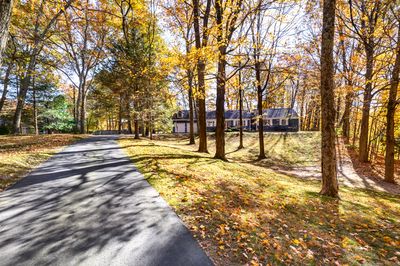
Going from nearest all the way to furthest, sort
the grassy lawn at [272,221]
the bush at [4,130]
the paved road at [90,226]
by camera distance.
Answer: the paved road at [90,226] < the grassy lawn at [272,221] < the bush at [4,130]

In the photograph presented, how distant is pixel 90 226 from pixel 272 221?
10.5 ft

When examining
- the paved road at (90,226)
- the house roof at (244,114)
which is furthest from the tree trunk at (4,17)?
the house roof at (244,114)

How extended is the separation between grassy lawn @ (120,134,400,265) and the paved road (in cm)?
39

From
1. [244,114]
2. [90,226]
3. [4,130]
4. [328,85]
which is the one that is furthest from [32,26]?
[244,114]

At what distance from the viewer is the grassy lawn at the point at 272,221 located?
302cm

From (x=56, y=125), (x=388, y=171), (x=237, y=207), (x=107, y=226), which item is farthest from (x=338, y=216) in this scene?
(x=56, y=125)

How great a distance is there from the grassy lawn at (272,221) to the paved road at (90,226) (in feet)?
1.28

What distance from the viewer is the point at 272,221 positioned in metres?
4.01

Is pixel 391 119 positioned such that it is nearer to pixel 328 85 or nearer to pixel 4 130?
pixel 328 85

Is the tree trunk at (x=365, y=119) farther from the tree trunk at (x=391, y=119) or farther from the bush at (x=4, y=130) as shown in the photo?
the bush at (x=4, y=130)

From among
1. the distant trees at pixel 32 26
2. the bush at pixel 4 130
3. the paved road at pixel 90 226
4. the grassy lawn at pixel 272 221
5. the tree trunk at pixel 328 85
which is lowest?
the grassy lawn at pixel 272 221

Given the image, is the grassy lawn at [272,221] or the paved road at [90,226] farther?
the grassy lawn at [272,221]

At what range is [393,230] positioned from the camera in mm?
4496

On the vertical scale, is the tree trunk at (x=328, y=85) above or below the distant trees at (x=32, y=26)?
below
